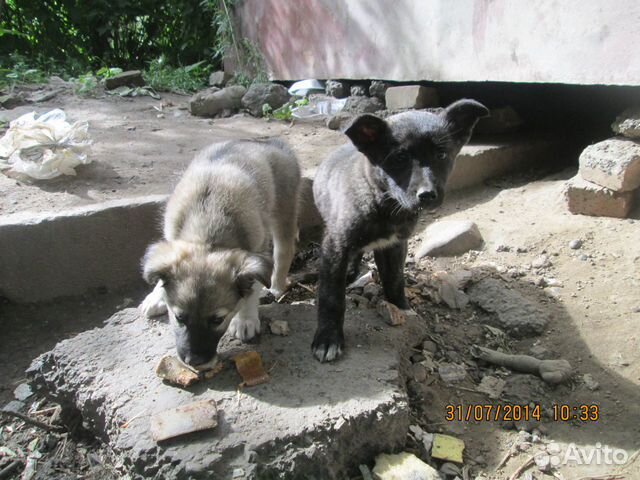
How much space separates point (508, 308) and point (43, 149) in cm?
422

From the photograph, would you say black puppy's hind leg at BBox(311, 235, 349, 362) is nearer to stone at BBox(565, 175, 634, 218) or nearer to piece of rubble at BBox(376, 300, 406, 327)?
piece of rubble at BBox(376, 300, 406, 327)

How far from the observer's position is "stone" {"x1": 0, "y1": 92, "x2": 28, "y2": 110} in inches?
280

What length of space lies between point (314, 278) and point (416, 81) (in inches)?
126

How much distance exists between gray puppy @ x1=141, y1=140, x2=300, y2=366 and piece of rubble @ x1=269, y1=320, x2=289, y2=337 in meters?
0.11

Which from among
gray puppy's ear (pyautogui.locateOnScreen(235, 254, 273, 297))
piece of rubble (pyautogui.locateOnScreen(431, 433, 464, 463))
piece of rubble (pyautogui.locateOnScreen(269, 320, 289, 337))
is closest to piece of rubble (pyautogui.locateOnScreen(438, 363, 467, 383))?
piece of rubble (pyautogui.locateOnScreen(431, 433, 464, 463))

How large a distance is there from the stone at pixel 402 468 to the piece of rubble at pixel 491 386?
0.82 m

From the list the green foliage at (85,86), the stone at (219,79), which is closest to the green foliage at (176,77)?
the stone at (219,79)

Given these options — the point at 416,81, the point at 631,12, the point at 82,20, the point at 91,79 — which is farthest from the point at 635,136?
the point at 82,20

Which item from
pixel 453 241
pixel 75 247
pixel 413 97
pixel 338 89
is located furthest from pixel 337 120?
pixel 75 247

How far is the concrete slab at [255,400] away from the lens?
8.29 ft

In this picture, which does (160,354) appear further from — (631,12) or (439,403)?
(631,12)

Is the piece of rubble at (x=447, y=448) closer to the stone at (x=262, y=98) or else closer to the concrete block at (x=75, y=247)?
the concrete block at (x=75, y=247)

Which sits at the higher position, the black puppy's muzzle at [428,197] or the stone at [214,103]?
the black puppy's muzzle at [428,197]

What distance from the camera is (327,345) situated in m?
3.18
